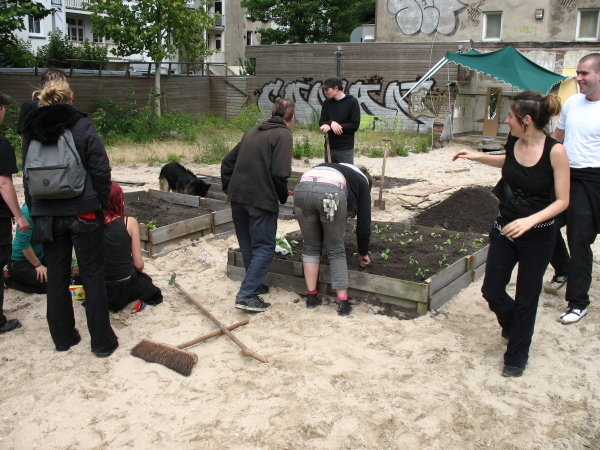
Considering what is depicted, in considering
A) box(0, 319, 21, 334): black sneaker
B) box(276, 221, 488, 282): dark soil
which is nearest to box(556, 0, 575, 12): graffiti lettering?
box(276, 221, 488, 282): dark soil

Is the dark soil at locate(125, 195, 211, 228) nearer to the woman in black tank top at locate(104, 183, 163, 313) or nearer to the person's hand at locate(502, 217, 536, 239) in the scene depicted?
the woman in black tank top at locate(104, 183, 163, 313)

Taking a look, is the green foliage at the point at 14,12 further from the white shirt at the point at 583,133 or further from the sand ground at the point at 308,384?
the white shirt at the point at 583,133

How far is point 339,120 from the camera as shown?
8.00 metres

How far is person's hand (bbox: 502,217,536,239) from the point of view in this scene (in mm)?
3490

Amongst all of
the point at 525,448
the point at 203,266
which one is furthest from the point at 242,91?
the point at 525,448

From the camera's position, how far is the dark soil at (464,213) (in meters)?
7.77

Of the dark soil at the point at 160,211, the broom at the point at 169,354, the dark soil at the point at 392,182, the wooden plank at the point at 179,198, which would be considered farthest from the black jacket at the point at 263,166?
the dark soil at the point at 392,182

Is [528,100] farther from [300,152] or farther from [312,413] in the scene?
[300,152]

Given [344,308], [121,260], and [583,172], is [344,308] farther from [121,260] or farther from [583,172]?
[583,172]

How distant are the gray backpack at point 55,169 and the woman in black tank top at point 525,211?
2.70m

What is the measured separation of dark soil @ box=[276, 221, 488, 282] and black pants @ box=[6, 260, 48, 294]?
231 centimetres

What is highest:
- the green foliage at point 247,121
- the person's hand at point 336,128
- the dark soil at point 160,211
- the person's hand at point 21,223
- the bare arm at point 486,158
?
the person's hand at point 336,128

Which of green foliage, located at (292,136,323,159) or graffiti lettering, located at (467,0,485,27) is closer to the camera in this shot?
green foliage, located at (292,136,323,159)

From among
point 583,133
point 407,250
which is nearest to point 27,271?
point 407,250
